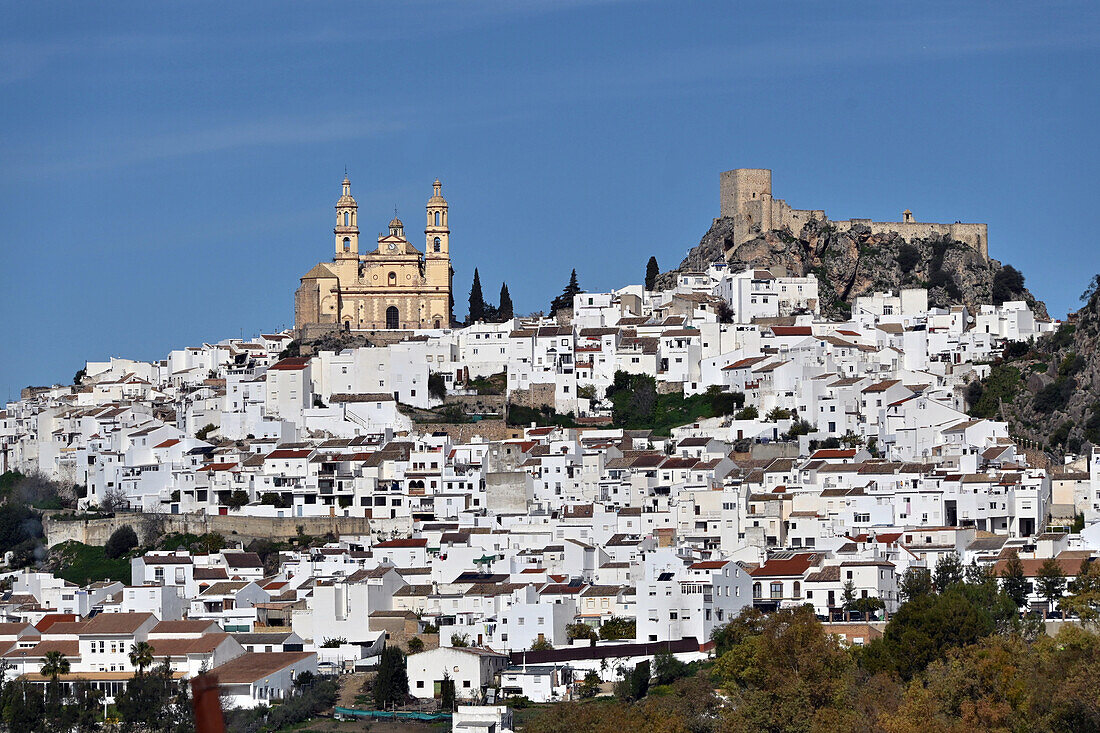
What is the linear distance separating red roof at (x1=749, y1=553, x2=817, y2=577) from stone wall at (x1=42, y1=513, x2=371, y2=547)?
43.2ft

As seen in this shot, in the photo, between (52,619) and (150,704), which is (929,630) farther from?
(52,619)

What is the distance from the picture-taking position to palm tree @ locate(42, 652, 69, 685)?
4844cm

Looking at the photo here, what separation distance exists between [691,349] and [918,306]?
1111cm

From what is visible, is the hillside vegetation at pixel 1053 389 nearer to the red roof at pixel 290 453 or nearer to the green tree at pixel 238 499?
the red roof at pixel 290 453

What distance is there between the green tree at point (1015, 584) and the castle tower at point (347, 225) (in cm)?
3550

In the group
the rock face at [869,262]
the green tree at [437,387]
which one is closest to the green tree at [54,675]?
the green tree at [437,387]

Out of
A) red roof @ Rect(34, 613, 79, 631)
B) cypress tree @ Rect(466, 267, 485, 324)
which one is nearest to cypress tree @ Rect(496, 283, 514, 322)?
cypress tree @ Rect(466, 267, 485, 324)

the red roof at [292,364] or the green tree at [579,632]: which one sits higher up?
the red roof at [292,364]

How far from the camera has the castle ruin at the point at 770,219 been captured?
82.8 metres

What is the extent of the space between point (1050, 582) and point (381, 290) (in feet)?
113

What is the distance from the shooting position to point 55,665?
48.8 metres

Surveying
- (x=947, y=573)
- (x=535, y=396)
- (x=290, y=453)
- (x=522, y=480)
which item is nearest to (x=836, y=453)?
(x=522, y=480)

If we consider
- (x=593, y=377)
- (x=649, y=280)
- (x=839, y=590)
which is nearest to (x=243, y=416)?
(x=593, y=377)

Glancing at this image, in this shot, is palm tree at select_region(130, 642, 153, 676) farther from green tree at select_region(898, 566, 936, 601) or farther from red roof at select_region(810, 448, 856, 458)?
red roof at select_region(810, 448, 856, 458)
